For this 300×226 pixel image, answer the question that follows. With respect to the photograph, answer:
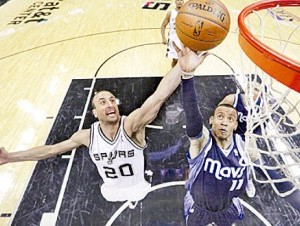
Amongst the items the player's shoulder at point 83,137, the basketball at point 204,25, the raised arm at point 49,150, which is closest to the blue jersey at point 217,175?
the basketball at point 204,25

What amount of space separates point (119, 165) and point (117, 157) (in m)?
0.11

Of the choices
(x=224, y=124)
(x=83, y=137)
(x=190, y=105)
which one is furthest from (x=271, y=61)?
(x=83, y=137)

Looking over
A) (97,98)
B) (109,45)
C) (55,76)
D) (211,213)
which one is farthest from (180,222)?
(109,45)

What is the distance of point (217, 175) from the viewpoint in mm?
2500

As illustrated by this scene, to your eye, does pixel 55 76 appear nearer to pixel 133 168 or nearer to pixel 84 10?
pixel 133 168

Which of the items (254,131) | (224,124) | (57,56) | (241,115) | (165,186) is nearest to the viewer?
(224,124)

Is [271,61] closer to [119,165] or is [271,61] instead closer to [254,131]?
[254,131]

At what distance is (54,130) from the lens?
14.5 ft

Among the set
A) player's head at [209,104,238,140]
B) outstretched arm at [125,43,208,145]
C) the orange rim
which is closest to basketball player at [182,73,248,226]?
player's head at [209,104,238,140]

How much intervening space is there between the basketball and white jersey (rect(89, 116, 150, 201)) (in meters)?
1.24

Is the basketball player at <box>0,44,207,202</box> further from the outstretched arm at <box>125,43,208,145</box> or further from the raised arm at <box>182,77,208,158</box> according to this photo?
the raised arm at <box>182,77,208,158</box>

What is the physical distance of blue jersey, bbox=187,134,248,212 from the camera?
243 centimetres

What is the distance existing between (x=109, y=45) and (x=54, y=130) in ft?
10.5

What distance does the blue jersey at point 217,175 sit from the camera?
7.98 ft
